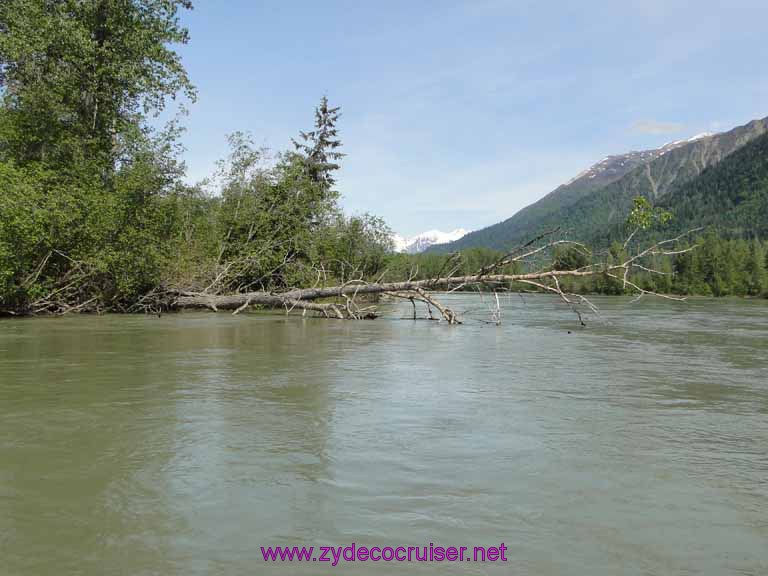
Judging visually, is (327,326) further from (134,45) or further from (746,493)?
(746,493)

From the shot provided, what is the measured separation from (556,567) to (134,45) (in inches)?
1006

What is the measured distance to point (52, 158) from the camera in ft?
77.2

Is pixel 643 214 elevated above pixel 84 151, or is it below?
below

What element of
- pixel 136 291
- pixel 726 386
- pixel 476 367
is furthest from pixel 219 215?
pixel 726 386

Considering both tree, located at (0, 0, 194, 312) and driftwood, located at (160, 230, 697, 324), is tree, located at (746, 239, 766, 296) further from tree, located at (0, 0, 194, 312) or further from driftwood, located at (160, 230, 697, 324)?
tree, located at (0, 0, 194, 312)

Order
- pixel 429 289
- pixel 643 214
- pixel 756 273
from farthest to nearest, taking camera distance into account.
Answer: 1. pixel 756 273
2. pixel 429 289
3. pixel 643 214

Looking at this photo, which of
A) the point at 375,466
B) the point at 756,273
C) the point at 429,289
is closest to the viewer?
the point at 375,466

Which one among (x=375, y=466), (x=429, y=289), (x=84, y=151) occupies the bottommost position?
(x=375, y=466)

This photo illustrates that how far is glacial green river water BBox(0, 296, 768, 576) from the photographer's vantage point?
3.36m

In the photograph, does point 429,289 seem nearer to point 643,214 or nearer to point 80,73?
point 643,214

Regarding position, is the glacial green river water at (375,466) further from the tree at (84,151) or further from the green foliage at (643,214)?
the tree at (84,151)

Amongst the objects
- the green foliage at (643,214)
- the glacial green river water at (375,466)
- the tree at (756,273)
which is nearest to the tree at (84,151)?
the glacial green river water at (375,466)

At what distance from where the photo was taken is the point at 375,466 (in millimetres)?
4891

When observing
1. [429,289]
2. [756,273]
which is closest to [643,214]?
[429,289]
